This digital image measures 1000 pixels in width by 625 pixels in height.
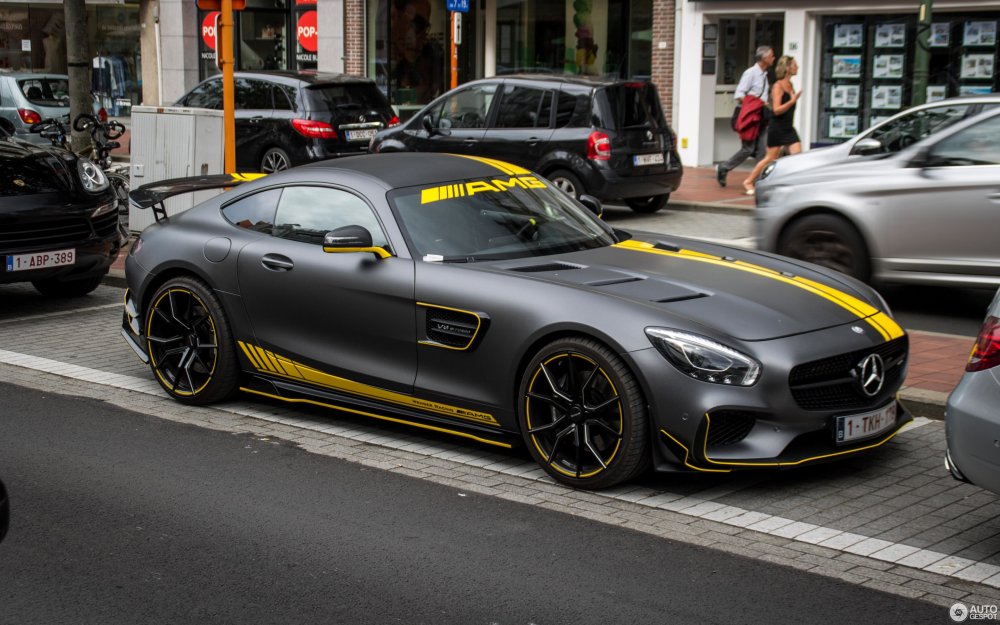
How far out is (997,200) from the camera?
9516 mm

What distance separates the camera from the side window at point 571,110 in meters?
15.5

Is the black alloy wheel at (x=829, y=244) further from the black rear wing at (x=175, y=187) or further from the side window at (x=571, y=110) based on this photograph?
the side window at (x=571, y=110)

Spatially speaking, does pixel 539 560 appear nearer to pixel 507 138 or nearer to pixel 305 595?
pixel 305 595

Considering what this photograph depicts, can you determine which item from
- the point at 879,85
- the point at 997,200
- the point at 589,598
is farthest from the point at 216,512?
the point at 879,85

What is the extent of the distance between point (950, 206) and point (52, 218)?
273 inches

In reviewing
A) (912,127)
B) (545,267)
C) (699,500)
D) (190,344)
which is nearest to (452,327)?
(545,267)

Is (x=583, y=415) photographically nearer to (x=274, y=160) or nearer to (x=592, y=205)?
(x=592, y=205)

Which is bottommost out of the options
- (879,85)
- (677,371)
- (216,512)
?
(216,512)

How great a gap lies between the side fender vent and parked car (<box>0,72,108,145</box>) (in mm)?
18000

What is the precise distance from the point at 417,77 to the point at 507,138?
12.7 metres

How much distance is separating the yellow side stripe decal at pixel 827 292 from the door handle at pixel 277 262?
1949 millimetres

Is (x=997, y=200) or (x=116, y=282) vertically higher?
(x=997, y=200)

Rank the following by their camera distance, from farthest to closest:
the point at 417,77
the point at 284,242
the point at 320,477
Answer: the point at 417,77
the point at 284,242
the point at 320,477

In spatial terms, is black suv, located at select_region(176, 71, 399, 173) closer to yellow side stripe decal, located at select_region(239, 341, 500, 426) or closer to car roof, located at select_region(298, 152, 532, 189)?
car roof, located at select_region(298, 152, 532, 189)
